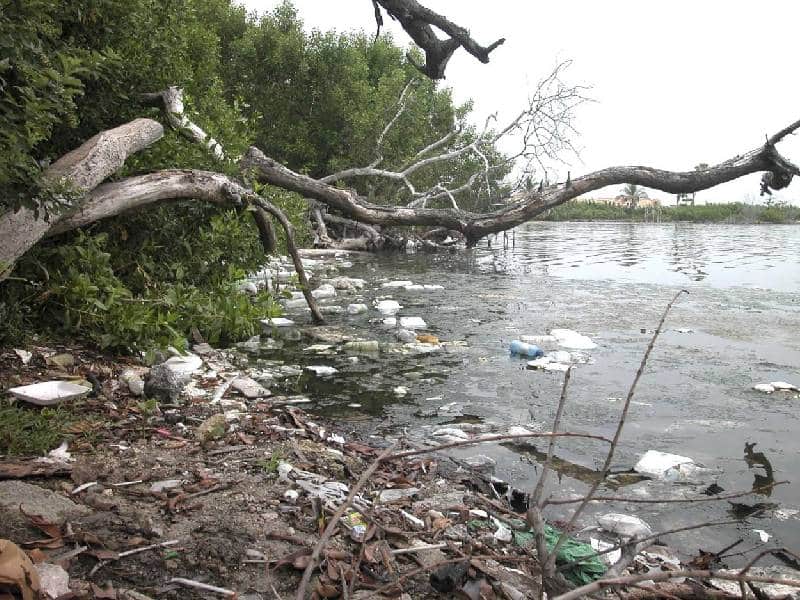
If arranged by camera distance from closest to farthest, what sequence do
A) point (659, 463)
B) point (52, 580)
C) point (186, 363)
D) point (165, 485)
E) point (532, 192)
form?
point (52, 580) < point (165, 485) < point (659, 463) < point (186, 363) < point (532, 192)

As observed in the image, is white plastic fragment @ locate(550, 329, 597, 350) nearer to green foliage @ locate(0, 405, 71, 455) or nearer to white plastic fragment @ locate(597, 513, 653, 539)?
white plastic fragment @ locate(597, 513, 653, 539)

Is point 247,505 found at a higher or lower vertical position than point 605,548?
higher

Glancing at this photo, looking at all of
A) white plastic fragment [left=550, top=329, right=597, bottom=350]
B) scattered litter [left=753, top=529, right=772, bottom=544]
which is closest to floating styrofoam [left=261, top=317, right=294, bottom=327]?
white plastic fragment [left=550, top=329, right=597, bottom=350]

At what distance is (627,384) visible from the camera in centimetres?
464

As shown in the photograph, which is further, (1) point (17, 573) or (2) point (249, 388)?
(2) point (249, 388)

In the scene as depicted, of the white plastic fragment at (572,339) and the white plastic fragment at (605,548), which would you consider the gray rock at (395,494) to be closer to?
the white plastic fragment at (605,548)

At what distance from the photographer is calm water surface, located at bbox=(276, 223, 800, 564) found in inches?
122

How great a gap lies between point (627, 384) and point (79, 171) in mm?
3924

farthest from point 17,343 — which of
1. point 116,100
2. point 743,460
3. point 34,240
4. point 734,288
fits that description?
point 734,288

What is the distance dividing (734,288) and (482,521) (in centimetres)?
866

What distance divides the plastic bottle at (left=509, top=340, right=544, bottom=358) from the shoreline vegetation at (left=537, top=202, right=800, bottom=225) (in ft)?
103

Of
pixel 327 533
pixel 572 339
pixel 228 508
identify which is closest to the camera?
pixel 327 533

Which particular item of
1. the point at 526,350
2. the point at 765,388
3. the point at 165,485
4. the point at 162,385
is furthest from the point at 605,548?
the point at 526,350

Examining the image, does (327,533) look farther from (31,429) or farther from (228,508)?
(31,429)
